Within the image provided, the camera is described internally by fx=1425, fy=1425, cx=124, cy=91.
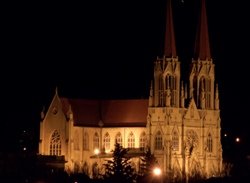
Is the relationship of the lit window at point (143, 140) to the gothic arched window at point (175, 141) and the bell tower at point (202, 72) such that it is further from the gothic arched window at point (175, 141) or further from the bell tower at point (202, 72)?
the bell tower at point (202, 72)

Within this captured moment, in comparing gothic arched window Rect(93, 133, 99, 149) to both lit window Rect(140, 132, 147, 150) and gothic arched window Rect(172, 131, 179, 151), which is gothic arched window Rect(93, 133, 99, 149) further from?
gothic arched window Rect(172, 131, 179, 151)

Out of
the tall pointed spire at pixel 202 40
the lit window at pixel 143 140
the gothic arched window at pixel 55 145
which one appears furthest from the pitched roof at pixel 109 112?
the tall pointed spire at pixel 202 40

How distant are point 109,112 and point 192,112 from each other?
13284 mm

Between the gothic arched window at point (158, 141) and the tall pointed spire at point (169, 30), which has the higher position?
the tall pointed spire at point (169, 30)

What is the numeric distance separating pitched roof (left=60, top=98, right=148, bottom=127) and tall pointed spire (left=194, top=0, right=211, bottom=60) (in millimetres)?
9679

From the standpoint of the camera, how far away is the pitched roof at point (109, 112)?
603 ft

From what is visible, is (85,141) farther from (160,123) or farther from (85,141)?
(160,123)

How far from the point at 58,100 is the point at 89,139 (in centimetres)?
785

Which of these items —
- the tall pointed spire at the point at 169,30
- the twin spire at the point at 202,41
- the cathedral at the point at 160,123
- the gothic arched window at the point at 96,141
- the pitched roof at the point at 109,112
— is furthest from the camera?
the gothic arched window at the point at 96,141

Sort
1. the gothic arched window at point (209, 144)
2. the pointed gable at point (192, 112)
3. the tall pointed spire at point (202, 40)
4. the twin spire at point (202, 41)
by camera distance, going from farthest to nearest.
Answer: the tall pointed spire at point (202, 40)
the gothic arched window at point (209, 144)
the twin spire at point (202, 41)
the pointed gable at point (192, 112)

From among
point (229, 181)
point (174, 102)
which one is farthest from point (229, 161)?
point (229, 181)

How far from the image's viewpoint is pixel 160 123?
177 meters

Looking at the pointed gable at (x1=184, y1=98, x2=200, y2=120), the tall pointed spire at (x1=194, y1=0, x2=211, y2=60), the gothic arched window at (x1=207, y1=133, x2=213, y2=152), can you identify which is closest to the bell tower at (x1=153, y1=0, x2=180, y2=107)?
the pointed gable at (x1=184, y1=98, x2=200, y2=120)

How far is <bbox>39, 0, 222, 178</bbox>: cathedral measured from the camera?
579 feet
